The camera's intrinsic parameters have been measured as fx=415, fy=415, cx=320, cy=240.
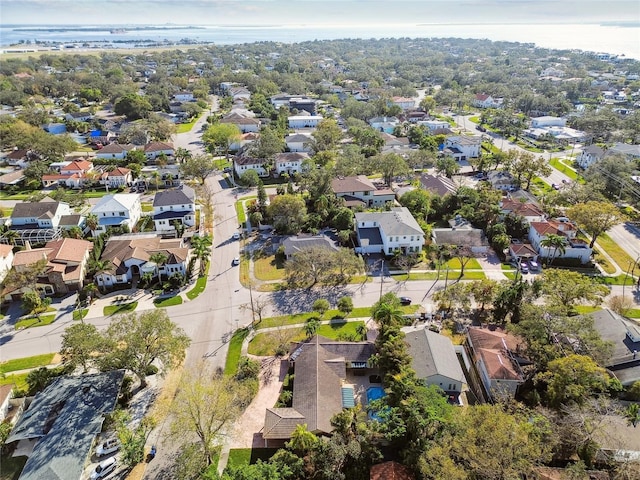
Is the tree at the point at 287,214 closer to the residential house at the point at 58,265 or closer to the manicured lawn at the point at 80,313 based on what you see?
the residential house at the point at 58,265

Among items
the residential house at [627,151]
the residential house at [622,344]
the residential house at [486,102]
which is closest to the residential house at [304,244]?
the residential house at [622,344]

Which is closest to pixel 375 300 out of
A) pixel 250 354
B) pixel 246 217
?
pixel 250 354

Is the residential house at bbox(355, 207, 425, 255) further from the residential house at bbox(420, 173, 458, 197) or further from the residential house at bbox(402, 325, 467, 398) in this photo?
the residential house at bbox(402, 325, 467, 398)

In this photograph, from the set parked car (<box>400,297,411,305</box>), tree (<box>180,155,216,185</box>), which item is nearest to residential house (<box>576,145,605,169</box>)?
parked car (<box>400,297,411,305</box>)

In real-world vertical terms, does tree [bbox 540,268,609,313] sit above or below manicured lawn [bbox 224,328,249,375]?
above

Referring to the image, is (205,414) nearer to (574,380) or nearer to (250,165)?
(574,380)
